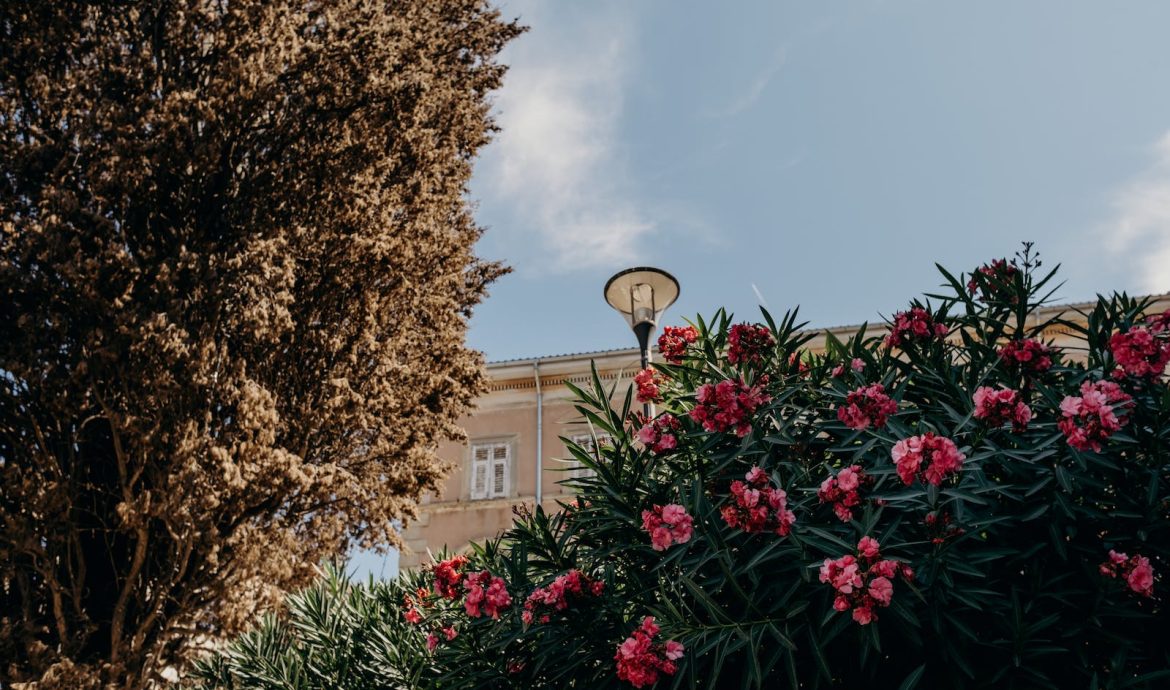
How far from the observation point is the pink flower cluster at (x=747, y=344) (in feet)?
15.1

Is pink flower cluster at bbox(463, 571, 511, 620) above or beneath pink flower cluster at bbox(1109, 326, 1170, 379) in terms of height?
beneath

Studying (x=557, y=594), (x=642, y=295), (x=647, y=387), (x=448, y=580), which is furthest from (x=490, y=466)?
(x=557, y=594)

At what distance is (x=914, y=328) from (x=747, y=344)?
2.87 feet

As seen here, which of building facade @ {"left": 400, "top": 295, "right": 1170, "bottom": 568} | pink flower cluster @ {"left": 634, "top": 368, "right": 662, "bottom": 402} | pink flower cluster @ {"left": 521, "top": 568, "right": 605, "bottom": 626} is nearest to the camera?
pink flower cluster @ {"left": 521, "top": 568, "right": 605, "bottom": 626}

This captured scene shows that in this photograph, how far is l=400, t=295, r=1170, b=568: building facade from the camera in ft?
60.6

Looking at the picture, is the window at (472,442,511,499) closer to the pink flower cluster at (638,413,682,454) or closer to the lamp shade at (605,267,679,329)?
the lamp shade at (605,267,679,329)

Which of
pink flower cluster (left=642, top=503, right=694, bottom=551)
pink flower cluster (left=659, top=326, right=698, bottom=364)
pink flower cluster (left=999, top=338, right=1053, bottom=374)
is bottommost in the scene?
pink flower cluster (left=642, top=503, right=694, bottom=551)

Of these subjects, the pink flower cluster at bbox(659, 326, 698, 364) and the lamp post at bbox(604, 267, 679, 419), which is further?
the lamp post at bbox(604, 267, 679, 419)

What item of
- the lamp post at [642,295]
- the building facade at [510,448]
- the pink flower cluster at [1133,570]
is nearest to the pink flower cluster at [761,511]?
the pink flower cluster at [1133,570]

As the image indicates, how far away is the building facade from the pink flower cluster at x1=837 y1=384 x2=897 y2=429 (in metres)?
13.8

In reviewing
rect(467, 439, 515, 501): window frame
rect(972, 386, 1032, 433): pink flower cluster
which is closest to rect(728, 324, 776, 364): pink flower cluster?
rect(972, 386, 1032, 433): pink flower cluster

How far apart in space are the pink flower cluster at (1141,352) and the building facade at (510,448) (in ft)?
46.4

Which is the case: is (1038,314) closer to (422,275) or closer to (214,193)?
(422,275)

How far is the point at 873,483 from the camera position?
375 cm
